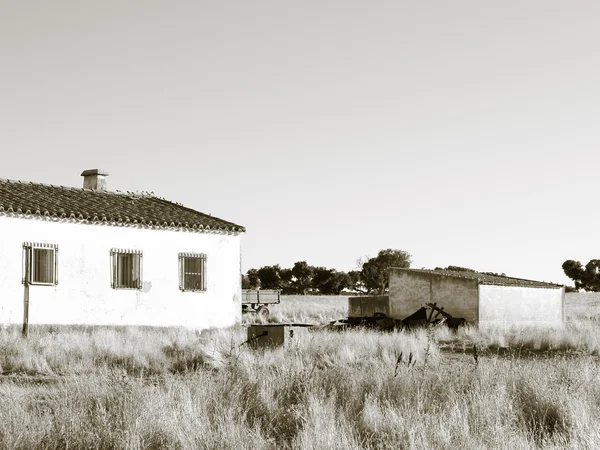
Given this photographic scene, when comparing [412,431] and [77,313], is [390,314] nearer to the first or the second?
[77,313]

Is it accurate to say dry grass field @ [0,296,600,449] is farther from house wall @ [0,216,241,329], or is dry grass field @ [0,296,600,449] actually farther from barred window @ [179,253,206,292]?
barred window @ [179,253,206,292]

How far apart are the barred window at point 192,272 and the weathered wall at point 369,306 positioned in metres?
7.40

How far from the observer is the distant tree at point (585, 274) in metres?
87.9

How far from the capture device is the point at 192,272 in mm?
23203

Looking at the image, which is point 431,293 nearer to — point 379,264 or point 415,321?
point 415,321

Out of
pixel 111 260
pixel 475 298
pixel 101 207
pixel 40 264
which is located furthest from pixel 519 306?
pixel 40 264

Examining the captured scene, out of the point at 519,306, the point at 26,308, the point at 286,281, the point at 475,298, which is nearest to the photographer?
the point at 26,308

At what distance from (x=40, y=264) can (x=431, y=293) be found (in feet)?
41.5

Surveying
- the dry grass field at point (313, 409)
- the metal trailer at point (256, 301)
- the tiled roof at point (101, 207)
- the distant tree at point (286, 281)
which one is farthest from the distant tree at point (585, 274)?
the dry grass field at point (313, 409)

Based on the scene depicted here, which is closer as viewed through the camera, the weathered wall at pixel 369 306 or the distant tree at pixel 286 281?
the weathered wall at pixel 369 306

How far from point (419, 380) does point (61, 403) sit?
3741 mm

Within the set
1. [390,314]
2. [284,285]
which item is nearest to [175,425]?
[390,314]

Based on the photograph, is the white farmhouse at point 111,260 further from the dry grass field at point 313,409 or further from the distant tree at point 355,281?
the distant tree at point 355,281

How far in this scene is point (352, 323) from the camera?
82.3 feet
